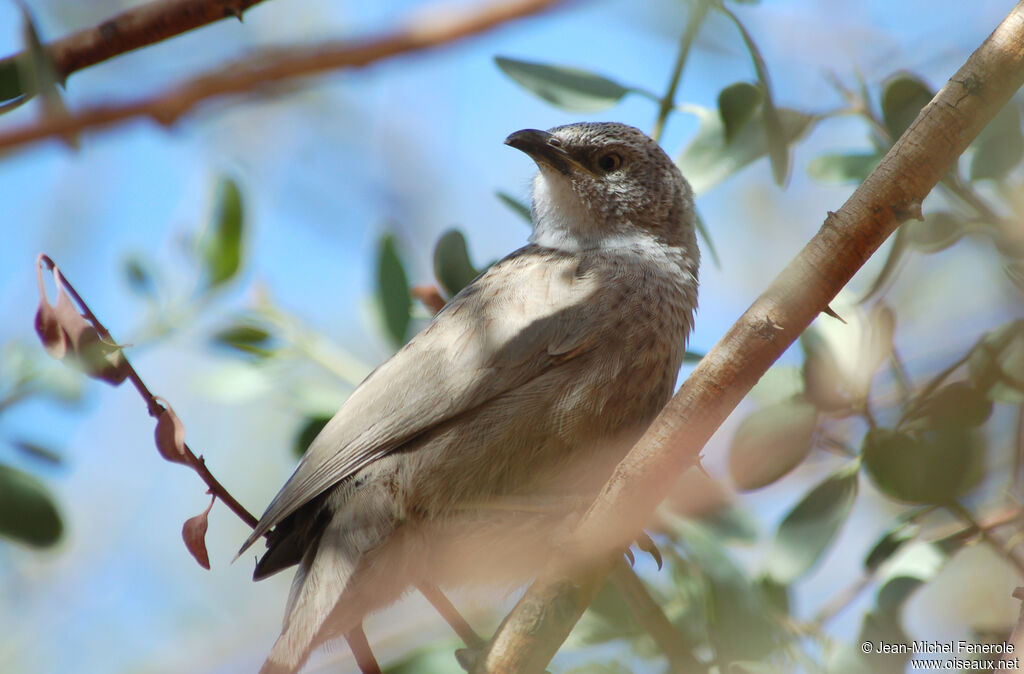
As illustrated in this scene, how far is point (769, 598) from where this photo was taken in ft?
11.6

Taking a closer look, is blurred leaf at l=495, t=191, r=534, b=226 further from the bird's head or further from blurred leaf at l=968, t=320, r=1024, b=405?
blurred leaf at l=968, t=320, r=1024, b=405

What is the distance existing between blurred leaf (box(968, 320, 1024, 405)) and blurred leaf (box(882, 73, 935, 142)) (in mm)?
936

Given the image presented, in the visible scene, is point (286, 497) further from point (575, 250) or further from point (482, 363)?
point (575, 250)

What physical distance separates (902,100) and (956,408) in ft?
4.45

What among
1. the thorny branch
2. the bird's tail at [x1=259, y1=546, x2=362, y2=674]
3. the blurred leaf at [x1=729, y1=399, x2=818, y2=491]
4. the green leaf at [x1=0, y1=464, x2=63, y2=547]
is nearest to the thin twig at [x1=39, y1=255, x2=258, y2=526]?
the thorny branch

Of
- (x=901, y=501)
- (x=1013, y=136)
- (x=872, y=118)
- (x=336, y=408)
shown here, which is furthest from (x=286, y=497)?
(x=1013, y=136)

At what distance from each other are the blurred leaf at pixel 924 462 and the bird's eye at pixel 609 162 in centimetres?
213

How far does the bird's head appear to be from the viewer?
4742mm

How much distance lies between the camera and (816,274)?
104 inches

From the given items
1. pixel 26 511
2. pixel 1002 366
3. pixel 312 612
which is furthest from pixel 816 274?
pixel 26 511

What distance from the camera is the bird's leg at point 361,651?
132 inches

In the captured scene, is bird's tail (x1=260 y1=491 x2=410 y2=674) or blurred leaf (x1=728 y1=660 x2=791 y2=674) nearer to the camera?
blurred leaf (x1=728 y1=660 x2=791 y2=674)

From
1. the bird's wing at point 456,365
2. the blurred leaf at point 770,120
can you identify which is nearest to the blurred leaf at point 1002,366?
the blurred leaf at point 770,120

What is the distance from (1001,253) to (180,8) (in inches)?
113
